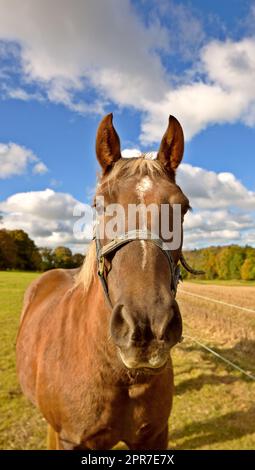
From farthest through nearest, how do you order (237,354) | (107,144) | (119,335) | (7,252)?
(7,252), (237,354), (107,144), (119,335)

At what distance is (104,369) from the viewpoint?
7.83 ft

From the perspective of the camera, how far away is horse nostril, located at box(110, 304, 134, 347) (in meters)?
1.68

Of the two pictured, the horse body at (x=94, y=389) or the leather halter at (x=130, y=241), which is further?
the horse body at (x=94, y=389)

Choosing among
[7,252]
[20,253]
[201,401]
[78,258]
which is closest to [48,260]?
[7,252]

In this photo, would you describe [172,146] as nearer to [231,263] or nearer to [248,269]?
[248,269]

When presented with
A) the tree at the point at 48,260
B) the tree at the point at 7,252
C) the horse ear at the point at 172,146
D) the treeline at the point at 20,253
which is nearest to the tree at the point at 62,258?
the tree at the point at 48,260

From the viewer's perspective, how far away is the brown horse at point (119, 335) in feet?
5.55

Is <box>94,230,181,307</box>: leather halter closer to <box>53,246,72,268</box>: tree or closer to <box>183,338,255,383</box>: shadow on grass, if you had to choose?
<box>183,338,255,383</box>: shadow on grass

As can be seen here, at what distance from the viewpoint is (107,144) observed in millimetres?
2402

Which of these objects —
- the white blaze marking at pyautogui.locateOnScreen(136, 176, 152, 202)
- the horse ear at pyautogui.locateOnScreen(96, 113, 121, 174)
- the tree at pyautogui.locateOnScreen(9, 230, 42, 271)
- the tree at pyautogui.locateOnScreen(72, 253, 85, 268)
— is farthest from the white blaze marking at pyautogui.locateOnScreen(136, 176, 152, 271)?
the tree at pyautogui.locateOnScreen(9, 230, 42, 271)

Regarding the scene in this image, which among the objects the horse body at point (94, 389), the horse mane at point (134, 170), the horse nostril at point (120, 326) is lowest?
the horse body at point (94, 389)

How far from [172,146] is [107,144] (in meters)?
0.48

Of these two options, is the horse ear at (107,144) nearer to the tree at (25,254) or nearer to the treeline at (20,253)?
the treeline at (20,253)

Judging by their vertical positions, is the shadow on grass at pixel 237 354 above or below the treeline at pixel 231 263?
below
